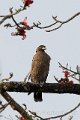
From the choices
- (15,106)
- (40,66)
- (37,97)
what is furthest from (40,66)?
(15,106)

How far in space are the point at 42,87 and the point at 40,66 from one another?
417 centimetres

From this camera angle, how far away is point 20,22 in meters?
4.34

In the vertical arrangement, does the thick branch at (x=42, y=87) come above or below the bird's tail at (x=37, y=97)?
above

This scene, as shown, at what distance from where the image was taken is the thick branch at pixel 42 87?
441 centimetres

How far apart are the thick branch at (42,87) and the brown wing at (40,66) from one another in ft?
13.0

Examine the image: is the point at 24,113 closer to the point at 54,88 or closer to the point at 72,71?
the point at 54,88

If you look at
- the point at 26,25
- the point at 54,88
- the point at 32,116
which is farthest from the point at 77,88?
the point at 26,25

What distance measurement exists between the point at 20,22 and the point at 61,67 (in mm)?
842

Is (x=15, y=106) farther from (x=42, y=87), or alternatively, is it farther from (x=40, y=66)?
(x=40, y=66)

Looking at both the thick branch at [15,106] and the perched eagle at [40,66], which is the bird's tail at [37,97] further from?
the perched eagle at [40,66]

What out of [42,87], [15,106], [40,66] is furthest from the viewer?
[40,66]

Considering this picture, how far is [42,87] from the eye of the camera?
4.45 m

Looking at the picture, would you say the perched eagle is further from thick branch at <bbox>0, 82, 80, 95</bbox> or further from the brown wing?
thick branch at <bbox>0, 82, 80, 95</bbox>

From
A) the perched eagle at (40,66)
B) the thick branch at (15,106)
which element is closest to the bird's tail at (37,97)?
the thick branch at (15,106)
